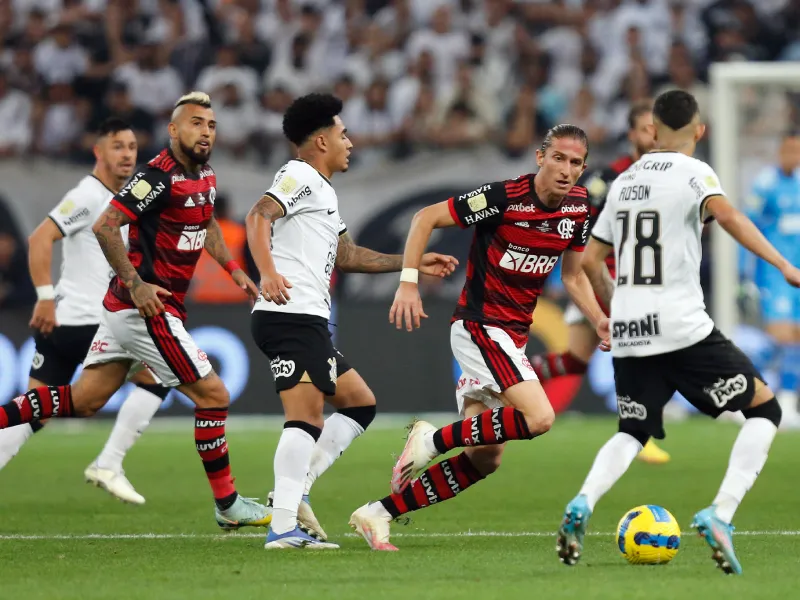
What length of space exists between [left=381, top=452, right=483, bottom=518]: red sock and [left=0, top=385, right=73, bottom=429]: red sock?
2.16 m

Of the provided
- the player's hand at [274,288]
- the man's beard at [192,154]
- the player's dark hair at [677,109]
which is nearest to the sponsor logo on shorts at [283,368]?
the player's hand at [274,288]

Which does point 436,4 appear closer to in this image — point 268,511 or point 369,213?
point 369,213

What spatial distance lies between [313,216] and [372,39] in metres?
12.1

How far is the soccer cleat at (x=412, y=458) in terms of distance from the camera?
25.1 feet

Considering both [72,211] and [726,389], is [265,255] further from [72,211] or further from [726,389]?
[72,211]

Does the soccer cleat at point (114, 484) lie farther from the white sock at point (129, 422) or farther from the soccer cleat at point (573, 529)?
the soccer cleat at point (573, 529)

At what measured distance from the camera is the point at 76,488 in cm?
1119

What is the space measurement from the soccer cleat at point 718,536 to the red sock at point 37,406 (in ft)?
13.2

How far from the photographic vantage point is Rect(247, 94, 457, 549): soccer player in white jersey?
7.48 meters

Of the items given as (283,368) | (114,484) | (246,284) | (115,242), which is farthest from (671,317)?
(114,484)

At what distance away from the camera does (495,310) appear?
7828 mm

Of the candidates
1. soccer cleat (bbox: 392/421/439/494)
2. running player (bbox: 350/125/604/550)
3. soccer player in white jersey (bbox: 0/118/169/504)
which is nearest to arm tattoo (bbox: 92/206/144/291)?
running player (bbox: 350/125/604/550)

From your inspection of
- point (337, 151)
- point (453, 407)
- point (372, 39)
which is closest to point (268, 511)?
point (337, 151)

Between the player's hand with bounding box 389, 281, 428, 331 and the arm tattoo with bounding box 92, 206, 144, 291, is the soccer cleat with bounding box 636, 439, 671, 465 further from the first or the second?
the arm tattoo with bounding box 92, 206, 144, 291
